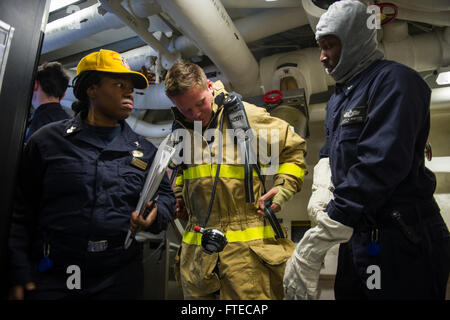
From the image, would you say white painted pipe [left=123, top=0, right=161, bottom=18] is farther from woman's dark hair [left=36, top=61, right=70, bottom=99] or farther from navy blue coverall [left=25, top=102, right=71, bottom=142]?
navy blue coverall [left=25, top=102, right=71, bottom=142]

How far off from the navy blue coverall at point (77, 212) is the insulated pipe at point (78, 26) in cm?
115

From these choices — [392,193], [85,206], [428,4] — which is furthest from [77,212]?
[428,4]

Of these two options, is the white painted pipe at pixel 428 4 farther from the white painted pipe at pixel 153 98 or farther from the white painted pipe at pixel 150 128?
the white painted pipe at pixel 150 128

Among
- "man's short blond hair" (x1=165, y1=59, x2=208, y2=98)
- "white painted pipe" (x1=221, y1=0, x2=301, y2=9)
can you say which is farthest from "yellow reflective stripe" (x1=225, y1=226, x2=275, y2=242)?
"white painted pipe" (x1=221, y1=0, x2=301, y2=9)

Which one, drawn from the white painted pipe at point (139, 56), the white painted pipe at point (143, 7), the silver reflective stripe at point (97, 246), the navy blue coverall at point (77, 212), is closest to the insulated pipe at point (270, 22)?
the white painted pipe at point (139, 56)

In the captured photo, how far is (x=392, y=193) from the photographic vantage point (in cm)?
100

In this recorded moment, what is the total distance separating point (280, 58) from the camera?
8.16ft

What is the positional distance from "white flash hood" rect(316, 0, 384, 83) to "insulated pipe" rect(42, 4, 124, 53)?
57.3 inches

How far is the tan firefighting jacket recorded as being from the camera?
1315 mm

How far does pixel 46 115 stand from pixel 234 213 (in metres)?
1.13

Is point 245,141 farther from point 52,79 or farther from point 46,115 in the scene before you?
point 52,79

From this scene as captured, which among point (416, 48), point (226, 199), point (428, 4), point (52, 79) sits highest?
point (416, 48)

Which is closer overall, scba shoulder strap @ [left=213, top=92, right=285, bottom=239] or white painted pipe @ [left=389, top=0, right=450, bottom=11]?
scba shoulder strap @ [left=213, top=92, right=285, bottom=239]
